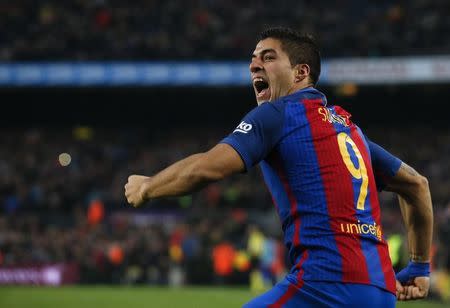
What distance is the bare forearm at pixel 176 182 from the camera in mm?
3285

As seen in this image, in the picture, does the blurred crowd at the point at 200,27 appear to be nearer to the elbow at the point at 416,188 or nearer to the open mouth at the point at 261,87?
the elbow at the point at 416,188

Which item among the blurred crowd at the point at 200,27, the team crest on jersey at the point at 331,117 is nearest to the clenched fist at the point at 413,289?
the team crest on jersey at the point at 331,117

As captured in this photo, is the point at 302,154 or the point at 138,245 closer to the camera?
the point at 302,154

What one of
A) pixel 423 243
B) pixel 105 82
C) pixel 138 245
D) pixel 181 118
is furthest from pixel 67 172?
pixel 423 243

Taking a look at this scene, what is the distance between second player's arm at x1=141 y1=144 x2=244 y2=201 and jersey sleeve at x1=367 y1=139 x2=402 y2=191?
0.91 metres

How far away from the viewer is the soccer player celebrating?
10.9ft

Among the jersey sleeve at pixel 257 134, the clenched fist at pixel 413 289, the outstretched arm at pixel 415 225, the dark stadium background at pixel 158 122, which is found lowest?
the clenched fist at pixel 413 289

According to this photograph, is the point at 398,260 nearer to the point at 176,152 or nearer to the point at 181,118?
the point at 176,152

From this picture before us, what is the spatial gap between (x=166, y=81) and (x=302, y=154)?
84.9 ft

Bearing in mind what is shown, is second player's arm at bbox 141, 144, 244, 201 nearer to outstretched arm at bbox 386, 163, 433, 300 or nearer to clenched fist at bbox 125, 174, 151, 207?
clenched fist at bbox 125, 174, 151, 207

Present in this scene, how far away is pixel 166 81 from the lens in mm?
29078

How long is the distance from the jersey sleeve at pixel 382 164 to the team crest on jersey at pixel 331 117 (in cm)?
28

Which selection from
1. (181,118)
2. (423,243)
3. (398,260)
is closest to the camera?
(423,243)

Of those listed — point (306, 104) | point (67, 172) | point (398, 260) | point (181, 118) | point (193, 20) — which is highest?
point (193, 20)
